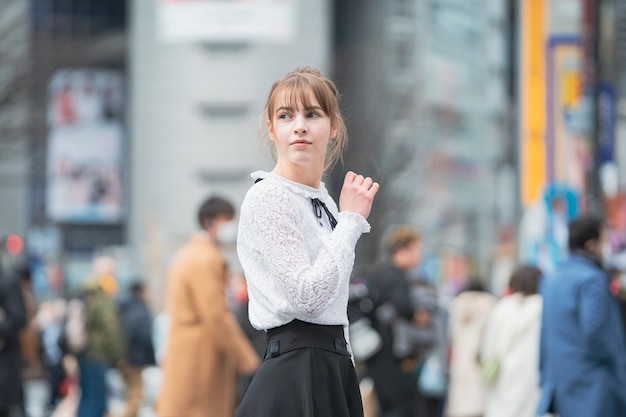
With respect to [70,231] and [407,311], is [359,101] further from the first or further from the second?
[407,311]

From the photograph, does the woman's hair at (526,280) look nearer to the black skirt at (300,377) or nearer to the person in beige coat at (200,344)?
the person in beige coat at (200,344)

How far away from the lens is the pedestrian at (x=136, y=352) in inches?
684

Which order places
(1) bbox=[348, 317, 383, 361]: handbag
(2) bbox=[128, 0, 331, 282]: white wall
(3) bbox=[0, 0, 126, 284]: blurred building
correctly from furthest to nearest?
(2) bbox=[128, 0, 331, 282]: white wall → (3) bbox=[0, 0, 126, 284]: blurred building → (1) bbox=[348, 317, 383, 361]: handbag

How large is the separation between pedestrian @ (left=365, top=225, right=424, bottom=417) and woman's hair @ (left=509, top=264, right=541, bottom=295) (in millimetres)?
1550

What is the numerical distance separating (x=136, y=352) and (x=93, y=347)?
7.76 ft

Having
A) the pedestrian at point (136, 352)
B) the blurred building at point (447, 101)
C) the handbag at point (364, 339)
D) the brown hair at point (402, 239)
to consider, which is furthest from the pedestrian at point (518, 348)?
the blurred building at point (447, 101)

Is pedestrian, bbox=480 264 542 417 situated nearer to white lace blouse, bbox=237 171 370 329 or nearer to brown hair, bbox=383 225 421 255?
brown hair, bbox=383 225 421 255

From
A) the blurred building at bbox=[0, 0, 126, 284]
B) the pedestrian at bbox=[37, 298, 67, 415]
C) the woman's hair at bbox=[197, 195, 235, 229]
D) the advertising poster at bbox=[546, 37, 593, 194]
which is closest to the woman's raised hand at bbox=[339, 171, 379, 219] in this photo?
the woman's hair at bbox=[197, 195, 235, 229]

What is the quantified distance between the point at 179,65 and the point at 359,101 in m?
12.2

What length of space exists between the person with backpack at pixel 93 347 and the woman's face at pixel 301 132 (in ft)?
37.5

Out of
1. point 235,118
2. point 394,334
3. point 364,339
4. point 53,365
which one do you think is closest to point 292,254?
point 364,339

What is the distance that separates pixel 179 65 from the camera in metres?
58.3

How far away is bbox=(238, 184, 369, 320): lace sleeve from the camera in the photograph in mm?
4367

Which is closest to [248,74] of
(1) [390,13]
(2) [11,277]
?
(1) [390,13]
